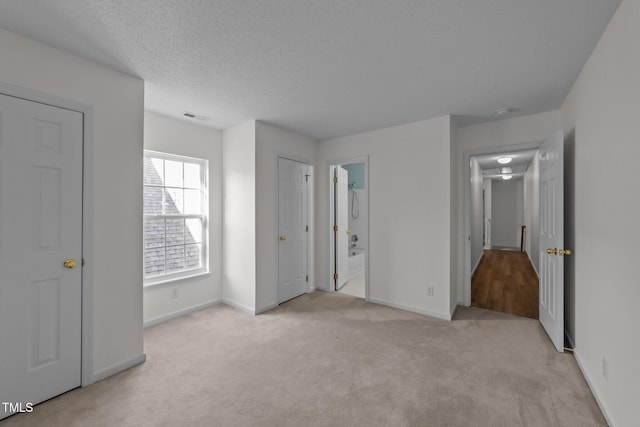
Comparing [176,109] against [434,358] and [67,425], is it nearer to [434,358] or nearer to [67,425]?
[67,425]

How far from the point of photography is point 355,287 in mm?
4801

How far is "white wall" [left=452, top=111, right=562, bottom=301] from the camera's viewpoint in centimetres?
330

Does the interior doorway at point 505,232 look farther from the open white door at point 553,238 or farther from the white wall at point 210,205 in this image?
the white wall at point 210,205

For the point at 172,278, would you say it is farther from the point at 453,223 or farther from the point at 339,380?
the point at 453,223

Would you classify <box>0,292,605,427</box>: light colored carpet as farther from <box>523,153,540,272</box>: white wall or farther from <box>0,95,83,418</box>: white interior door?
<box>523,153,540,272</box>: white wall

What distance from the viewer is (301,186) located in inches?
171

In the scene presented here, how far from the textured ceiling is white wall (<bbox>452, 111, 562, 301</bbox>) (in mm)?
300

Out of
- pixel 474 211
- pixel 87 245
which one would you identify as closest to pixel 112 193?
pixel 87 245

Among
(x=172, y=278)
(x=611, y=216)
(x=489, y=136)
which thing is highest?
(x=489, y=136)

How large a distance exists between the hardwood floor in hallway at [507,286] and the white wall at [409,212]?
1006 mm

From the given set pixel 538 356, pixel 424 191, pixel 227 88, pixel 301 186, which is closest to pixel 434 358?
pixel 538 356

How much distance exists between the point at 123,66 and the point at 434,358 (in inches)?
142

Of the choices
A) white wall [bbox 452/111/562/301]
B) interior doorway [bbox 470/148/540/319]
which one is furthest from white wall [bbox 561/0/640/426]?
interior doorway [bbox 470/148/540/319]

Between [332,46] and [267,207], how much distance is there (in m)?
2.24
